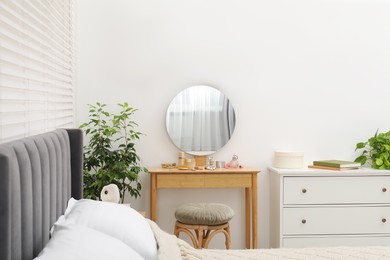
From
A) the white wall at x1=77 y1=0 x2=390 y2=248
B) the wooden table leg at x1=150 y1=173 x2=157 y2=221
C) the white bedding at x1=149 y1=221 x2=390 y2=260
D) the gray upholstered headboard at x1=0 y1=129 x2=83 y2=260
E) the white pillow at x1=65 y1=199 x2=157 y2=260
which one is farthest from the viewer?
the white wall at x1=77 y1=0 x2=390 y2=248

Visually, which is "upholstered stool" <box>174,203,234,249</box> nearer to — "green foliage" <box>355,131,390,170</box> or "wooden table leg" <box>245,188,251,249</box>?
"wooden table leg" <box>245,188,251,249</box>

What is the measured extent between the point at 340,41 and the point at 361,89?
451mm

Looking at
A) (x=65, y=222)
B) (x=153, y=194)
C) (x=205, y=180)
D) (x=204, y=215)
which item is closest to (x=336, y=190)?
(x=205, y=180)

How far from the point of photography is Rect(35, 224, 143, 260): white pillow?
1428mm

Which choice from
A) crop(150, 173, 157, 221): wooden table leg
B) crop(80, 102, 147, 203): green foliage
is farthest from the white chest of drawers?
crop(80, 102, 147, 203): green foliage

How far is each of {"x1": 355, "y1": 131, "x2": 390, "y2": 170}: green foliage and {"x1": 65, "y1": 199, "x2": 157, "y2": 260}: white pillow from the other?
257 centimetres

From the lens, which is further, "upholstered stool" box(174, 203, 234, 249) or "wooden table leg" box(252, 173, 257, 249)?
"wooden table leg" box(252, 173, 257, 249)

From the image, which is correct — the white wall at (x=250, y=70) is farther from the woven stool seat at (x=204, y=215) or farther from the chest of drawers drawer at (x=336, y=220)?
the woven stool seat at (x=204, y=215)

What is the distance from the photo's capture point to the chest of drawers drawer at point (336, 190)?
157 inches

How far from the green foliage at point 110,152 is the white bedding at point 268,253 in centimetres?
134

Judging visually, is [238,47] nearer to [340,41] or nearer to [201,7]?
[201,7]

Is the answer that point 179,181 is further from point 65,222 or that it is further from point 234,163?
point 65,222

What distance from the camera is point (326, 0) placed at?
4418 mm

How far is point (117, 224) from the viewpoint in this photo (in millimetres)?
1997
